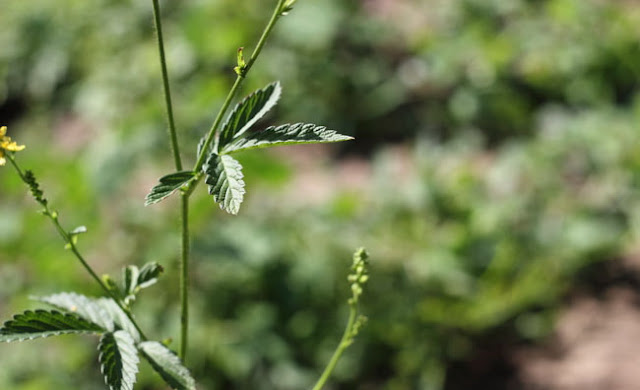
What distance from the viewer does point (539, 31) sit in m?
3.90

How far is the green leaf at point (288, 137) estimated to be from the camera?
2.72 feet

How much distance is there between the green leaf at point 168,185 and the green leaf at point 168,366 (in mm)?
225

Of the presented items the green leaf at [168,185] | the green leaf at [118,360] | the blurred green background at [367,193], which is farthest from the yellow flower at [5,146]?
the blurred green background at [367,193]

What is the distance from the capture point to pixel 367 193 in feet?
10.7

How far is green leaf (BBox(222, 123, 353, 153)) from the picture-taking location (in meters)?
0.83

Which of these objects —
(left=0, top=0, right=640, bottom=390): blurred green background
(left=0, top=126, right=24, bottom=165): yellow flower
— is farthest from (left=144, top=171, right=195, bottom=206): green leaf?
(left=0, top=0, right=640, bottom=390): blurred green background

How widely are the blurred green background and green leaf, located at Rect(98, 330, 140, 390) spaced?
1.55 m

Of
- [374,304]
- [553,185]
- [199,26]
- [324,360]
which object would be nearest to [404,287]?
[374,304]

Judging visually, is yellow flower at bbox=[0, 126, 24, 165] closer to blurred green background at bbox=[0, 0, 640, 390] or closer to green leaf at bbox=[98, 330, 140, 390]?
green leaf at bbox=[98, 330, 140, 390]

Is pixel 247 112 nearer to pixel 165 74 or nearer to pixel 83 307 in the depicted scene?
pixel 165 74

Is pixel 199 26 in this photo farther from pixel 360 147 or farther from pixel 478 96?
pixel 478 96

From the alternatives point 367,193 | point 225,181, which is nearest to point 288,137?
point 225,181

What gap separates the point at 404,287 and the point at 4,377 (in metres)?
1.40

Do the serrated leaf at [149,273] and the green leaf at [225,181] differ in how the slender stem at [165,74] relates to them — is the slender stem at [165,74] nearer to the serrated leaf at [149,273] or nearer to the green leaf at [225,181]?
the green leaf at [225,181]
